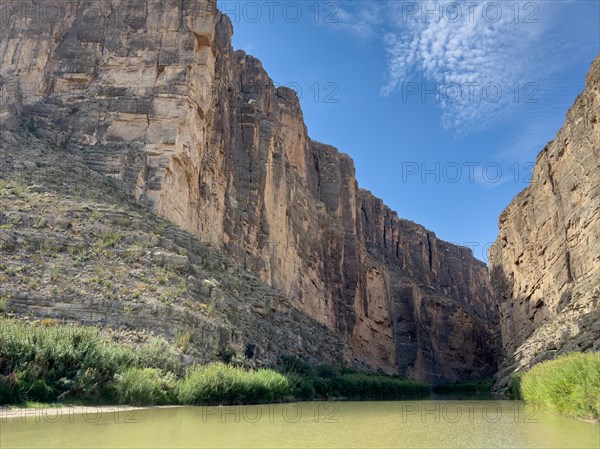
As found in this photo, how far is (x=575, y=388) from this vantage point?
11.2 meters

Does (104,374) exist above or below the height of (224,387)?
above

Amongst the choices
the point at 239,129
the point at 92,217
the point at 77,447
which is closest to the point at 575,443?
the point at 77,447

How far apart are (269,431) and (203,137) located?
26.1 meters

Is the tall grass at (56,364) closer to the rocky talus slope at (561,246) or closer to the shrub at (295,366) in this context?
the shrub at (295,366)

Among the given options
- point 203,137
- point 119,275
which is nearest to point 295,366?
point 119,275

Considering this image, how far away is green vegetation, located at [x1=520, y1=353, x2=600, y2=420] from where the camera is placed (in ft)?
34.0

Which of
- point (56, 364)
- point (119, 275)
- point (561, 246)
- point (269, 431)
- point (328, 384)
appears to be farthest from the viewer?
point (561, 246)

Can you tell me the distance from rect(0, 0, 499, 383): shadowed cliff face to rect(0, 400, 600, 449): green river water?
17.6 m

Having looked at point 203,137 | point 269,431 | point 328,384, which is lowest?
point 269,431

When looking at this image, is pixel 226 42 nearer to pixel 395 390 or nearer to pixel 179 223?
pixel 179 223

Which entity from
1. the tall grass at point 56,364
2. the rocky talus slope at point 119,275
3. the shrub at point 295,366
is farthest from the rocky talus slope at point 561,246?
the tall grass at point 56,364

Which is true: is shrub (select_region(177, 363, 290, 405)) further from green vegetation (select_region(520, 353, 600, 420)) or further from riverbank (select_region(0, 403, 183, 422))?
green vegetation (select_region(520, 353, 600, 420))

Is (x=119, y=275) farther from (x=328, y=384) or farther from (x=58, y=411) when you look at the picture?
(x=328, y=384)

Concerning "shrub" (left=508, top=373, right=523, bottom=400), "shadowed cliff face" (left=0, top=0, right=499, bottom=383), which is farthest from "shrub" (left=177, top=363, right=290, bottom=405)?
"shadowed cliff face" (left=0, top=0, right=499, bottom=383)
